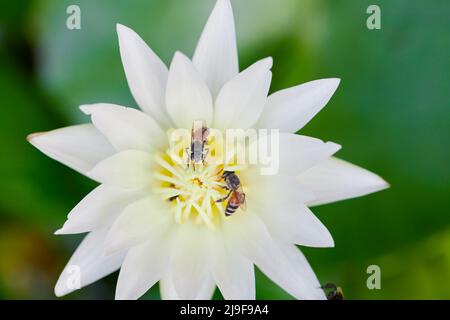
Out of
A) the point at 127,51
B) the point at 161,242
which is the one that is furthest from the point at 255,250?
the point at 127,51

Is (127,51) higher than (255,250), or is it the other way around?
(127,51)

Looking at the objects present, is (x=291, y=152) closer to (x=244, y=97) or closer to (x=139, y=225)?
(x=244, y=97)

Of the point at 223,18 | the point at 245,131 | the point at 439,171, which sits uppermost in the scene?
the point at 223,18

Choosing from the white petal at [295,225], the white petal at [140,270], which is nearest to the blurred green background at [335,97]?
the white petal at [295,225]

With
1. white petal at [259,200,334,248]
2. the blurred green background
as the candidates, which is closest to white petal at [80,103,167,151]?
white petal at [259,200,334,248]

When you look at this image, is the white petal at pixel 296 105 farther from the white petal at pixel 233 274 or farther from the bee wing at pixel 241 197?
the white petal at pixel 233 274

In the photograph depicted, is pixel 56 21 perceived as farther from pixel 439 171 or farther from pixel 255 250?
pixel 439 171

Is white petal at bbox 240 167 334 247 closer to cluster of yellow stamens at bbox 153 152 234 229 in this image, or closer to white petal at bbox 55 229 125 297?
cluster of yellow stamens at bbox 153 152 234 229
